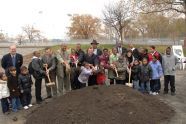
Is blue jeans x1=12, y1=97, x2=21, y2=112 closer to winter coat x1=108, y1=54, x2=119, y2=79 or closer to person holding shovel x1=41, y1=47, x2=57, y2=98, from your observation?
person holding shovel x1=41, y1=47, x2=57, y2=98

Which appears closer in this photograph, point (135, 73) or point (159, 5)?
point (135, 73)

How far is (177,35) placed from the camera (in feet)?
222

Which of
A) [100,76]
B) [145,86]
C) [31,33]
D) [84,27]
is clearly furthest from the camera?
[31,33]

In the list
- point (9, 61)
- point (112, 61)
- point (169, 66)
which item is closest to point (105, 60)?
point (112, 61)

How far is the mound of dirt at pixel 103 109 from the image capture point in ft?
27.5

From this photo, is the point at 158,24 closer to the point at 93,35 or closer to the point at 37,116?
the point at 93,35

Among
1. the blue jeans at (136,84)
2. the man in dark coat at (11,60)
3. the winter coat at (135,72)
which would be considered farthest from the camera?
the blue jeans at (136,84)

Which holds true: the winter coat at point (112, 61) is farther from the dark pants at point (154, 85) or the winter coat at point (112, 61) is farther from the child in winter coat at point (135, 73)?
the dark pants at point (154, 85)

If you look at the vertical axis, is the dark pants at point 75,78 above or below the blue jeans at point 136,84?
above

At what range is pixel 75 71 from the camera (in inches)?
Result: 455

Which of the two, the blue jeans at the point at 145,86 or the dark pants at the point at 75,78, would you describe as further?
the blue jeans at the point at 145,86

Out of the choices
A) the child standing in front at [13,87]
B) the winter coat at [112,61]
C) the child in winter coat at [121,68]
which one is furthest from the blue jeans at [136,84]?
the child standing in front at [13,87]

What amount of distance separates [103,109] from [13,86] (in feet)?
9.93

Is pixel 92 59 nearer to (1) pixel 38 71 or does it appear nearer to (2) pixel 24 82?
(1) pixel 38 71
